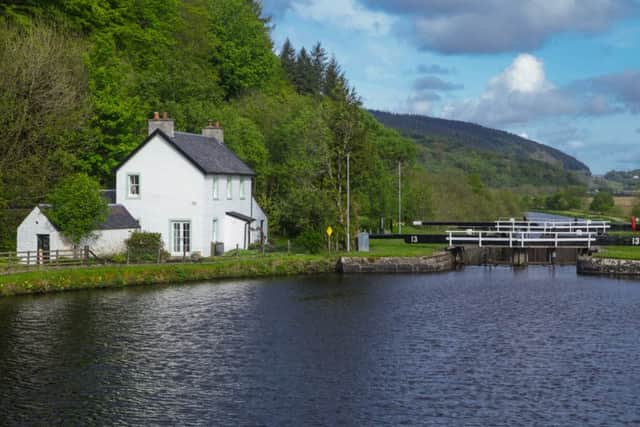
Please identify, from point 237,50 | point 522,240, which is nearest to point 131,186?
point 522,240

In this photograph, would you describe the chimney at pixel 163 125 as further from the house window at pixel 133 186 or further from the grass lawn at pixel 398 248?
the grass lawn at pixel 398 248

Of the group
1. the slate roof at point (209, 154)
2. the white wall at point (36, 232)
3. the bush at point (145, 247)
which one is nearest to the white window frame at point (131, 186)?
the slate roof at point (209, 154)

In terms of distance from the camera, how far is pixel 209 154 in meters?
58.8

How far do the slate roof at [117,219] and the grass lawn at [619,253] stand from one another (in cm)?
3391

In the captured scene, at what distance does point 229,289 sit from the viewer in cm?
4759

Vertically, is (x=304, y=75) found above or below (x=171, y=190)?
above

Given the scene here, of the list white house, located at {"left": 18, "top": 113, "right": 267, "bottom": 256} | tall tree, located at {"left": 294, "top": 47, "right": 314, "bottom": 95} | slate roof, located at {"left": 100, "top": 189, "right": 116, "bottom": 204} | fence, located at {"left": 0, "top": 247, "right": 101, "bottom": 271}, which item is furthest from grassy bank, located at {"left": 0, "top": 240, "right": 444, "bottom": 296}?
tall tree, located at {"left": 294, "top": 47, "right": 314, "bottom": 95}

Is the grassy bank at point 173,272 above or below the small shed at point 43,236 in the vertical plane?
below

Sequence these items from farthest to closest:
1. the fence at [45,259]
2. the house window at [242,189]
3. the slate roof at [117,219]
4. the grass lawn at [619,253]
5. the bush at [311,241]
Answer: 1. the house window at [242,189]
2. the bush at [311,241]
3. the grass lawn at [619,253]
4. the slate roof at [117,219]
5. the fence at [45,259]

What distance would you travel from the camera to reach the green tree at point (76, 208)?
1964 inches

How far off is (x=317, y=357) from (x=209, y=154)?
1218 inches

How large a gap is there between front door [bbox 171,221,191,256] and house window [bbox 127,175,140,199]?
136 inches

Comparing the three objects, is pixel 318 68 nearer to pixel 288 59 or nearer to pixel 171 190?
pixel 288 59

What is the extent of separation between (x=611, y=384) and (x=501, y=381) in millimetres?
3578
